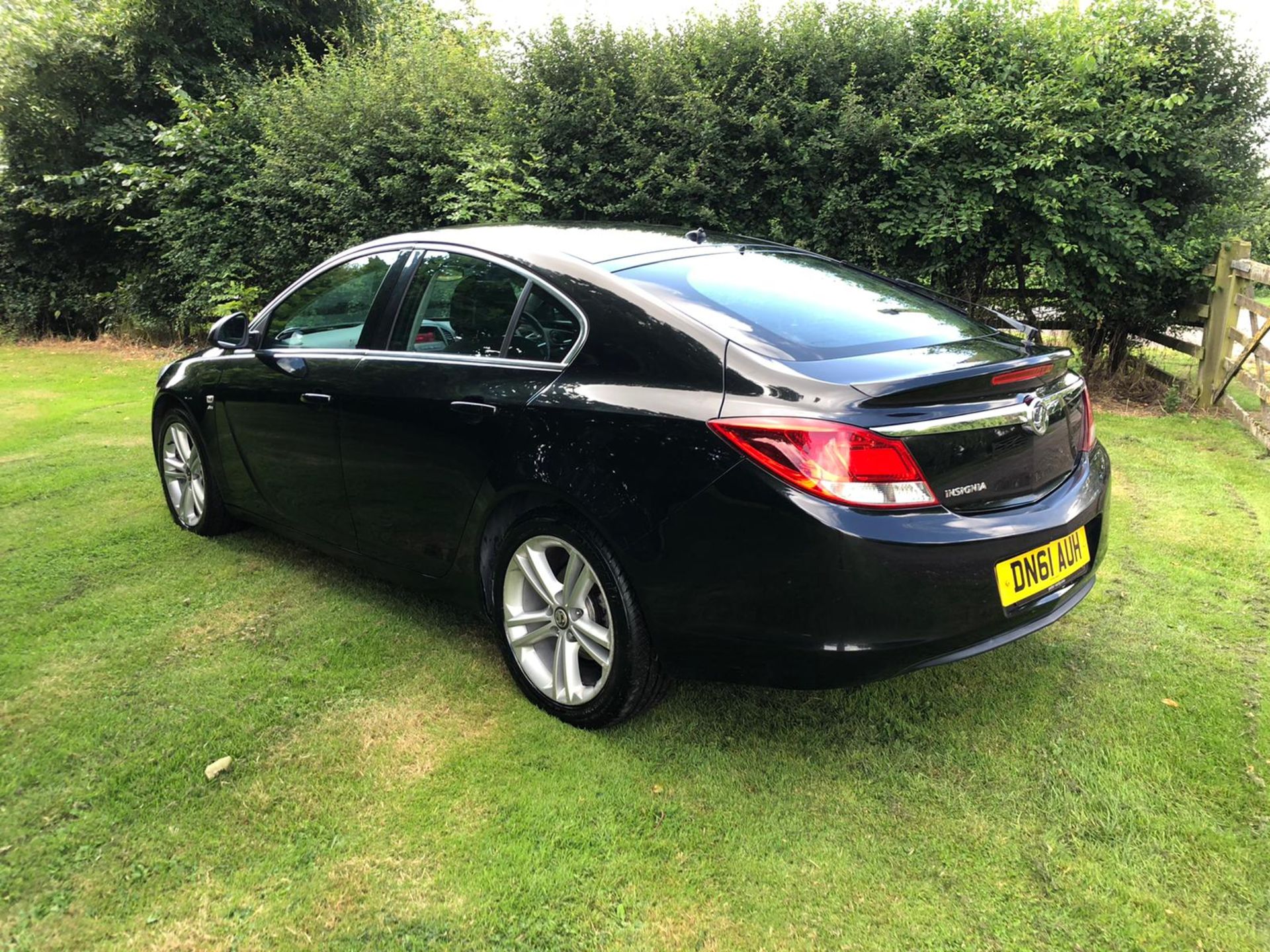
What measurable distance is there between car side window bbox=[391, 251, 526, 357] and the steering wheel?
0.07 metres

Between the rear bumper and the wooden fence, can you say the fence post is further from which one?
the rear bumper

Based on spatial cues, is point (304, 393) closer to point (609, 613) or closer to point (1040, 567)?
point (609, 613)

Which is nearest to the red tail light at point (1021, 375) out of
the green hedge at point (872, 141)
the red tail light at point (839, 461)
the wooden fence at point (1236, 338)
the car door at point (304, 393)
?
the red tail light at point (839, 461)

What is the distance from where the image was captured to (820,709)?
279 centimetres

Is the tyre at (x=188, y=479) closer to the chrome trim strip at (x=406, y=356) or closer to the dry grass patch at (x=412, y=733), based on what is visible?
the chrome trim strip at (x=406, y=356)

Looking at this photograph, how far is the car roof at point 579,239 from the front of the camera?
2.94 metres

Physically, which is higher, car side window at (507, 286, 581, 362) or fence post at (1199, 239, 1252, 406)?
car side window at (507, 286, 581, 362)

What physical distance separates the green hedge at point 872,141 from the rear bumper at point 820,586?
5.52 metres

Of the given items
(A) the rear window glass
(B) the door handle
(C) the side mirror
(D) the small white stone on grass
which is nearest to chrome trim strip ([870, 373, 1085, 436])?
(A) the rear window glass

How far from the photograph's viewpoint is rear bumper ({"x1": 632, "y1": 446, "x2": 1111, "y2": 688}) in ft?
6.86

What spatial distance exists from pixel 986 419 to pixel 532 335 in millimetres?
1404

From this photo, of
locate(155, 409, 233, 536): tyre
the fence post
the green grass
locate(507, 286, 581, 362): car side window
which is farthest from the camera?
the fence post


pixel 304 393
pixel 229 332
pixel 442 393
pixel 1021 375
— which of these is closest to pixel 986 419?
pixel 1021 375

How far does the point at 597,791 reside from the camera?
2389 mm
